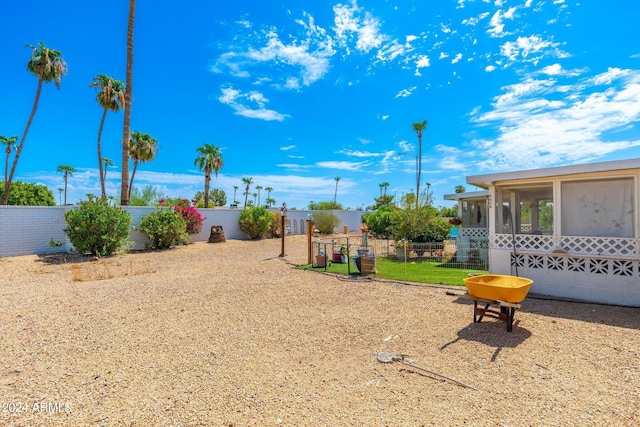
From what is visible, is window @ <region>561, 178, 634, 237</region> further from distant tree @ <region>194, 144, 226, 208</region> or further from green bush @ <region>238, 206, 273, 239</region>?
distant tree @ <region>194, 144, 226, 208</region>

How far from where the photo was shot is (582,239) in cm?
642

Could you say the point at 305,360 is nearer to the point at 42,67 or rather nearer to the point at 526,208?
the point at 526,208

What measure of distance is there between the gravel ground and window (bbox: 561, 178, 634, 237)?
1.71 meters

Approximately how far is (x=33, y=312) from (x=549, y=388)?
310 inches

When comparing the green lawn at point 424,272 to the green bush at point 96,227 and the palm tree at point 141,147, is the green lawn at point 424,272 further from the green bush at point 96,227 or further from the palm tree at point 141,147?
the palm tree at point 141,147

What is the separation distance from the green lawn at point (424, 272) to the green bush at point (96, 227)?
8.22m

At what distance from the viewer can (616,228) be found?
21.0ft

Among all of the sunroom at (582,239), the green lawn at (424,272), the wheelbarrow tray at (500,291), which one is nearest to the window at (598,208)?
the sunroom at (582,239)

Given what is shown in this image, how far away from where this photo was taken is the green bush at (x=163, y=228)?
48.6 ft

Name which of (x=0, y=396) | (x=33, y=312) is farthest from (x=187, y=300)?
(x=0, y=396)

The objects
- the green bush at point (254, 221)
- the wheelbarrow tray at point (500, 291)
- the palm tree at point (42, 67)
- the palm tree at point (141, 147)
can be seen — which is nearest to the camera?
the wheelbarrow tray at point (500, 291)

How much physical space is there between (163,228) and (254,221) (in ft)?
20.6

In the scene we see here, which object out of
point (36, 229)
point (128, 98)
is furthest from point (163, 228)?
point (128, 98)

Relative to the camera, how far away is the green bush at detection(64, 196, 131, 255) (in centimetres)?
1216
